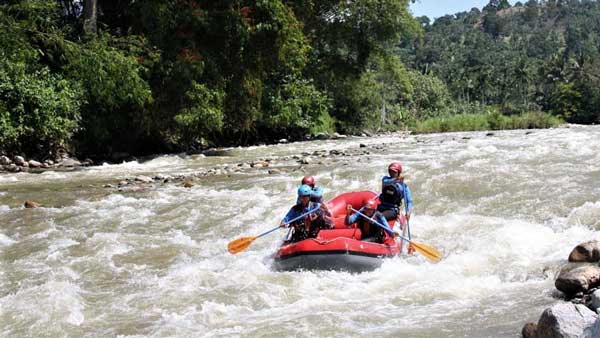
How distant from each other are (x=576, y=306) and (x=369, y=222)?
11.8 ft

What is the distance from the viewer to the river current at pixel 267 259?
472 cm

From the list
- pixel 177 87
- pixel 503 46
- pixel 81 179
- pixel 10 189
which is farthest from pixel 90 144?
pixel 503 46

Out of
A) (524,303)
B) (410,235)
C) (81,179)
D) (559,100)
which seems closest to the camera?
(524,303)

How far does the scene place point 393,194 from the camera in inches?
283

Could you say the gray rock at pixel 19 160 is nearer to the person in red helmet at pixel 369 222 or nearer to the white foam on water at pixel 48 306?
the white foam on water at pixel 48 306

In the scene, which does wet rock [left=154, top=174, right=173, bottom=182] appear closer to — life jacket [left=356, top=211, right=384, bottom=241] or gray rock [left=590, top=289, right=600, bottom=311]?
life jacket [left=356, top=211, right=384, bottom=241]

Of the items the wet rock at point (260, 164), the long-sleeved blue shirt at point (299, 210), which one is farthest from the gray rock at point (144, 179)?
the long-sleeved blue shirt at point (299, 210)

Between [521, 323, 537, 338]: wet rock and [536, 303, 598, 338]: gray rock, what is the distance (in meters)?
0.22

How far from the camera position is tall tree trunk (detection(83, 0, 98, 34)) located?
15.8 m

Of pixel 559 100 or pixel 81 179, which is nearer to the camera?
pixel 81 179

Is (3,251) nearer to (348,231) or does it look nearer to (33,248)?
(33,248)

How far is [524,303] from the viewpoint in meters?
4.77

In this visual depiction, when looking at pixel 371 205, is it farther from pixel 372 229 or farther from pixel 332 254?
pixel 332 254

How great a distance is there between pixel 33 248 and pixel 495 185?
657 centimetres
